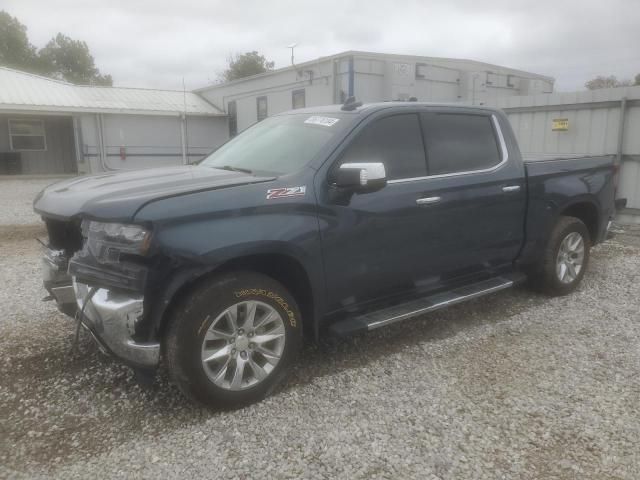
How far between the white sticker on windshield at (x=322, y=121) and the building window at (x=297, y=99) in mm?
12452

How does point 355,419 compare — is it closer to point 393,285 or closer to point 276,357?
point 276,357

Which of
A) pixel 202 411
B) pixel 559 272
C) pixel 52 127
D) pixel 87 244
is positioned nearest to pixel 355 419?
pixel 202 411

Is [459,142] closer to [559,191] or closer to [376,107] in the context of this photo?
[376,107]

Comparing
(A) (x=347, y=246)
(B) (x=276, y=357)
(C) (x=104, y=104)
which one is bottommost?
(B) (x=276, y=357)

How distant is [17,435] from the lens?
2.88 meters

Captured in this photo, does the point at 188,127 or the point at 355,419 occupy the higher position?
the point at 188,127

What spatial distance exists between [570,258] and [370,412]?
3.33 m

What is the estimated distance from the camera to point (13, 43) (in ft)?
155

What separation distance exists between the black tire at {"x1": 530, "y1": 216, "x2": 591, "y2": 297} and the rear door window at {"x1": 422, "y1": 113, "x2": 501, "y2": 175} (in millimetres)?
1141

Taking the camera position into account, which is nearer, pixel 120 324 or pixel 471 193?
pixel 120 324

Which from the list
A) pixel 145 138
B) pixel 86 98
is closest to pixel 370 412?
pixel 145 138

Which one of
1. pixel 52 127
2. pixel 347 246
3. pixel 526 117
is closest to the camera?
pixel 347 246

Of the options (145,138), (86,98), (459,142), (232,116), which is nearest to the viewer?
(459,142)

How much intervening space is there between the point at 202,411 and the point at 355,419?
0.94 meters
